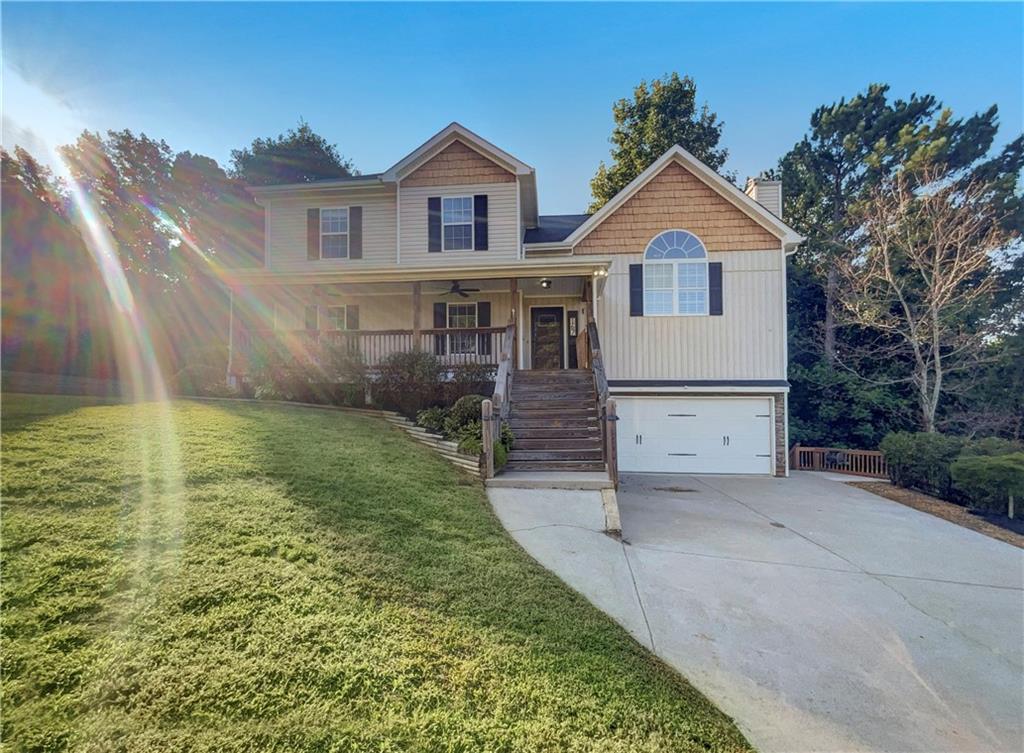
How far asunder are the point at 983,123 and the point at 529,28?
19.4 meters

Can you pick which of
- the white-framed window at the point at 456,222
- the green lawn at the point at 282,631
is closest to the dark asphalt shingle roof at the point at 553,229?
the white-framed window at the point at 456,222

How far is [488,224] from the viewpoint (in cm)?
1222

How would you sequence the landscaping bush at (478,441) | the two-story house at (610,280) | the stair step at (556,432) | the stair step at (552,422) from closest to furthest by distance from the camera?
the landscaping bush at (478,441)
the stair step at (556,432)
the stair step at (552,422)
the two-story house at (610,280)

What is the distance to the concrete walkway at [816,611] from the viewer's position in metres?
2.63

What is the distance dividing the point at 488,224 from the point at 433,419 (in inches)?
241

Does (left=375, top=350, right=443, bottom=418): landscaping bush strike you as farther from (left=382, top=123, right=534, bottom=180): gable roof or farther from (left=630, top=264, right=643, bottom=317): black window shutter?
(left=382, top=123, right=534, bottom=180): gable roof

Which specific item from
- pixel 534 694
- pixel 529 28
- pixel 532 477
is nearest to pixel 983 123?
pixel 529 28

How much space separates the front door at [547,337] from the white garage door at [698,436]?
3.03 metres

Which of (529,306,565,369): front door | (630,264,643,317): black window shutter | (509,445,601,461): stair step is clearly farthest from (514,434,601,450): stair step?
(529,306,565,369): front door

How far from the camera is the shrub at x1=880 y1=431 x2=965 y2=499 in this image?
380 inches

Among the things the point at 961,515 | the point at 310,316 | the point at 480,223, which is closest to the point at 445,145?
the point at 480,223

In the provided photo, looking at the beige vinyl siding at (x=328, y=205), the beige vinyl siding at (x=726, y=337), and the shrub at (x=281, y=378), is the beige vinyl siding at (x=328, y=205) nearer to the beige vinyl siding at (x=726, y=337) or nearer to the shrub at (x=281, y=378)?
the shrub at (x=281, y=378)

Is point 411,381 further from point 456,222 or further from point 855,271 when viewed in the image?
point 855,271

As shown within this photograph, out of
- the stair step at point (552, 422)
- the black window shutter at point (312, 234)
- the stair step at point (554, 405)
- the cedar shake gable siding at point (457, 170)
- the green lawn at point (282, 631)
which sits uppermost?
the cedar shake gable siding at point (457, 170)
